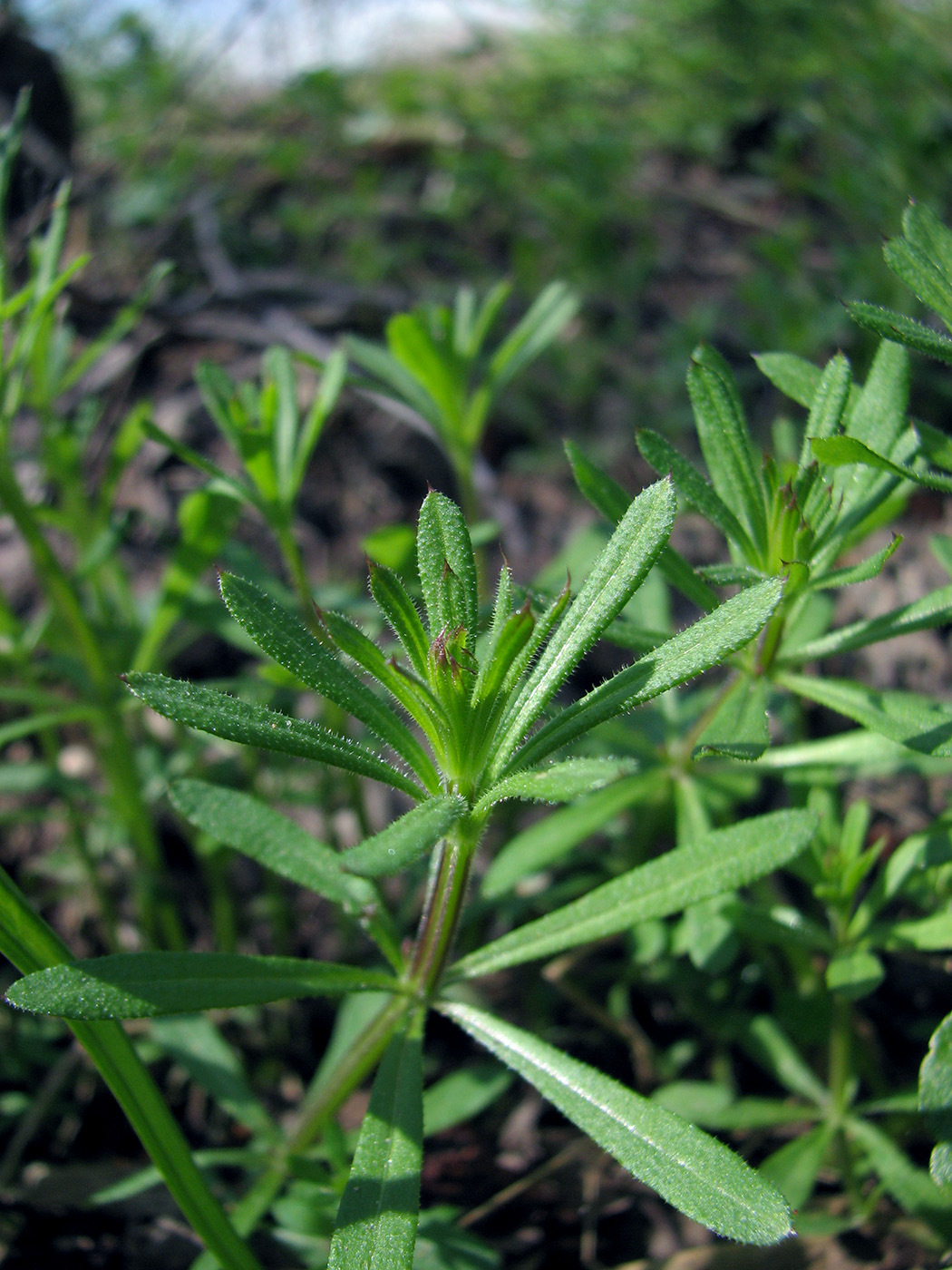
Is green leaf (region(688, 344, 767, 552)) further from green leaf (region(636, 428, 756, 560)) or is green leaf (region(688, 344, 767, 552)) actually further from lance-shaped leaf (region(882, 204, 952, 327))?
lance-shaped leaf (region(882, 204, 952, 327))

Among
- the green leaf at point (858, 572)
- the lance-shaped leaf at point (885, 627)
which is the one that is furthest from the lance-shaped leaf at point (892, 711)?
the green leaf at point (858, 572)

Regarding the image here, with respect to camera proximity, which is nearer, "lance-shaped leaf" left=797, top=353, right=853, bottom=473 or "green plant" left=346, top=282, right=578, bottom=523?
"lance-shaped leaf" left=797, top=353, right=853, bottom=473

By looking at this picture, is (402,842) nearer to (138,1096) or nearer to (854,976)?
(138,1096)

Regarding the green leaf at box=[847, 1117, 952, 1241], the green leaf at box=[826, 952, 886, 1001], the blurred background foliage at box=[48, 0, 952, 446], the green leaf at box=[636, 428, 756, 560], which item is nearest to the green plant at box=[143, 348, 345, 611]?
the green leaf at box=[636, 428, 756, 560]

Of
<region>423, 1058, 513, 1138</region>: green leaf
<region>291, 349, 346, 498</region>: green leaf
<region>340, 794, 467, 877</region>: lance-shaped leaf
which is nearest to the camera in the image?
<region>340, 794, 467, 877</region>: lance-shaped leaf

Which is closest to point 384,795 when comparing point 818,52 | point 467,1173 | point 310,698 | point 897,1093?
point 310,698

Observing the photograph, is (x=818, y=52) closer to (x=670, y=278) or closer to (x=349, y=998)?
(x=670, y=278)
